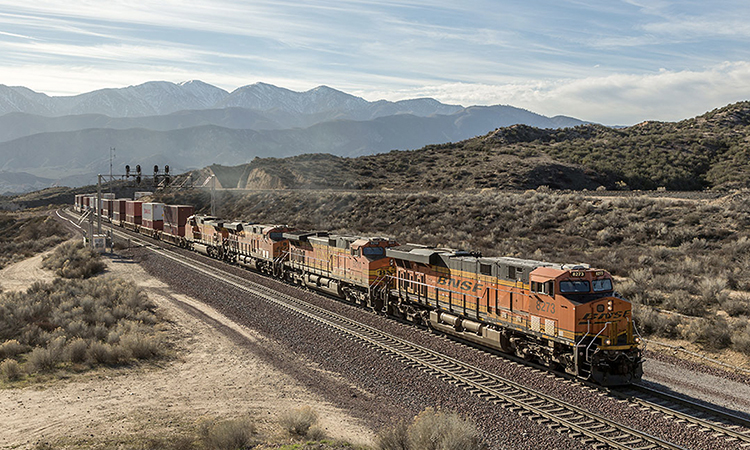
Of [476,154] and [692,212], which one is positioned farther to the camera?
[476,154]

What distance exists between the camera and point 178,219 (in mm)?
52062

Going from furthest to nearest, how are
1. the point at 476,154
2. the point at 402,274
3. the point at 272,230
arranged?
Result: 1. the point at 476,154
2. the point at 272,230
3. the point at 402,274

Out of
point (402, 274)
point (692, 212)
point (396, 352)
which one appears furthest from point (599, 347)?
point (692, 212)

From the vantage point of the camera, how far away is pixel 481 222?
45.4 metres

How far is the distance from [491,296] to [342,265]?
10.4m

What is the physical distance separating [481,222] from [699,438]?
3485 centimetres

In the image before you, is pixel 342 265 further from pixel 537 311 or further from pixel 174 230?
pixel 174 230

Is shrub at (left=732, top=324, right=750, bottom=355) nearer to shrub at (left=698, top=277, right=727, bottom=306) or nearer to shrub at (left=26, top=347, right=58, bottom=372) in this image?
shrub at (left=698, top=277, right=727, bottom=306)

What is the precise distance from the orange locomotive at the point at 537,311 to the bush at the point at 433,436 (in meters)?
5.38

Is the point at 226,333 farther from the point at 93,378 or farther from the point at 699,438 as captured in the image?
the point at 699,438

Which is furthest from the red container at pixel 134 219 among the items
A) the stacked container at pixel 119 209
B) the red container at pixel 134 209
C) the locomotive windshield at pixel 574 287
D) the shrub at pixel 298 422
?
the locomotive windshield at pixel 574 287

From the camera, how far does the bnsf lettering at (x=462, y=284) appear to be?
17.5m

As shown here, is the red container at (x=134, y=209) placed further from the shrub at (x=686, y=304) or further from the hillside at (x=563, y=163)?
the shrub at (x=686, y=304)

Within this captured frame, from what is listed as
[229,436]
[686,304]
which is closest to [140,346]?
[229,436]
